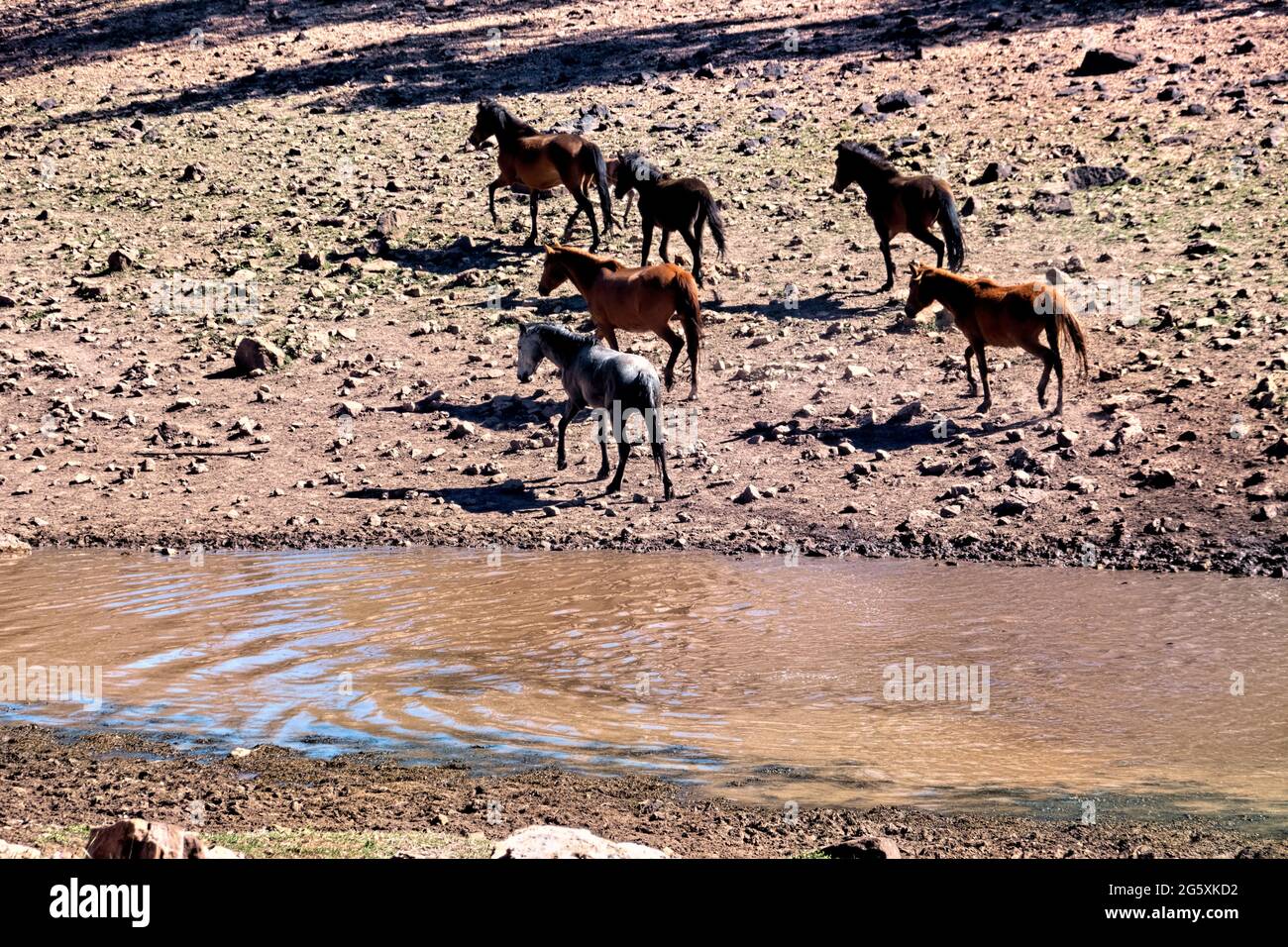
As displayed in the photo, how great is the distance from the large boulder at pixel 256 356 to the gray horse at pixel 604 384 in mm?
3590

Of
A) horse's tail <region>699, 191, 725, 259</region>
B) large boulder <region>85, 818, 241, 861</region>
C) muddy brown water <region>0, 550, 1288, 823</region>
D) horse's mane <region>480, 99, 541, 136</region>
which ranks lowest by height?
muddy brown water <region>0, 550, 1288, 823</region>

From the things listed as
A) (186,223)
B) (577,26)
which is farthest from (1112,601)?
(577,26)

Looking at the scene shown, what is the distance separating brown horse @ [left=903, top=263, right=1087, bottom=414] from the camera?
12961mm

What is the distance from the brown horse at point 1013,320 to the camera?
13.0m

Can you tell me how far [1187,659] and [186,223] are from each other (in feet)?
52.2

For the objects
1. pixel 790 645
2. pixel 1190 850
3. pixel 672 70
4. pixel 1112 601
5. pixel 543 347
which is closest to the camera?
pixel 1190 850

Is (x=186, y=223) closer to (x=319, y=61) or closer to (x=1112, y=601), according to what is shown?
(x=319, y=61)

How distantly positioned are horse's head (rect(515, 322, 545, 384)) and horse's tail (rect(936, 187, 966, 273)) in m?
5.06

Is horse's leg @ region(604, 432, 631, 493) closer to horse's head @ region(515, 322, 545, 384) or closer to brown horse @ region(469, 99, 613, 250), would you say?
horse's head @ region(515, 322, 545, 384)

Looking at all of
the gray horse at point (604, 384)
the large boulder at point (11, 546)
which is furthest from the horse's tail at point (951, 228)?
the large boulder at point (11, 546)

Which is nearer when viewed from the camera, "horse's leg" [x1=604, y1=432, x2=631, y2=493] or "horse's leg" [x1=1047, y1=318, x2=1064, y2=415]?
"horse's leg" [x1=604, y1=432, x2=631, y2=493]

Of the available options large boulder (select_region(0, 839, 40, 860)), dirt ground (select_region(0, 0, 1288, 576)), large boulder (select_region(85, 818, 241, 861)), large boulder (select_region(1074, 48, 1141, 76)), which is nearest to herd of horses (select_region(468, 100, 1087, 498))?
dirt ground (select_region(0, 0, 1288, 576))

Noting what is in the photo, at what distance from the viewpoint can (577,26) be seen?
27.3m
